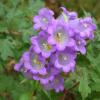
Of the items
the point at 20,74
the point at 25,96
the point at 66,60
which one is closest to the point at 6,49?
the point at 20,74

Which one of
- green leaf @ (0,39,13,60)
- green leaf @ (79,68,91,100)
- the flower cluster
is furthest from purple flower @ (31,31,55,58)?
green leaf @ (0,39,13,60)

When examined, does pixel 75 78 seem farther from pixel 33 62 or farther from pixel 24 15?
pixel 24 15

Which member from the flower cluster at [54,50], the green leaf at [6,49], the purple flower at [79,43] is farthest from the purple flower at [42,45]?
the green leaf at [6,49]

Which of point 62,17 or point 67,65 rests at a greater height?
point 62,17

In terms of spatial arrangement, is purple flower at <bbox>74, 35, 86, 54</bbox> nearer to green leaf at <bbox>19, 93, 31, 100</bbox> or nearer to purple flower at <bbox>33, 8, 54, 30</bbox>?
purple flower at <bbox>33, 8, 54, 30</bbox>

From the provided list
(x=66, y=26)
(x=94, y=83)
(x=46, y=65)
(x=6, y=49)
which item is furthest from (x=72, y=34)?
(x=6, y=49)

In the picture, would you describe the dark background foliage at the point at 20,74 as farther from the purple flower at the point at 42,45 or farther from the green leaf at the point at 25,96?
the purple flower at the point at 42,45

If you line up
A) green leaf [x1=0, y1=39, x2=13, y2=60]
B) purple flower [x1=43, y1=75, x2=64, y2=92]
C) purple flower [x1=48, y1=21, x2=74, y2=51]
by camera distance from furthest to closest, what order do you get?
green leaf [x1=0, y1=39, x2=13, y2=60] < purple flower [x1=43, y1=75, x2=64, y2=92] < purple flower [x1=48, y1=21, x2=74, y2=51]
